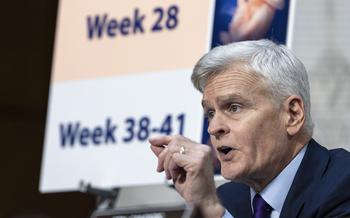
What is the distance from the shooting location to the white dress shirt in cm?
269

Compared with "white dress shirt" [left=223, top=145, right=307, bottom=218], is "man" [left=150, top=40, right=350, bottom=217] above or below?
above

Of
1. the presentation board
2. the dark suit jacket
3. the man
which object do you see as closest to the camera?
the dark suit jacket

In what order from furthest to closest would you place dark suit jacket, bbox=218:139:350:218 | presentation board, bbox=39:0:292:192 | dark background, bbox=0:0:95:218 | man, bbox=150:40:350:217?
dark background, bbox=0:0:95:218 → presentation board, bbox=39:0:292:192 → man, bbox=150:40:350:217 → dark suit jacket, bbox=218:139:350:218

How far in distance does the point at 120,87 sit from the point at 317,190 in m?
1.70

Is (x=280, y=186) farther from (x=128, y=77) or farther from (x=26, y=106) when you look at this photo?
(x=26, y=106)

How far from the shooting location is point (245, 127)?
2.68 metres

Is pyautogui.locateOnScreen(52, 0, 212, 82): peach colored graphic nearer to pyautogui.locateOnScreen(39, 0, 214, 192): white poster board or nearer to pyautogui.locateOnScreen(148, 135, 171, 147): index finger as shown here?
pyautogui.locateOnScreen(39, 0, 214, 192): white poster board

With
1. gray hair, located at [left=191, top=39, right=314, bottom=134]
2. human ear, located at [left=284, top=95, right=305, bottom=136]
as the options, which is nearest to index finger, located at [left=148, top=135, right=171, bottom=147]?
gray hair, located at [left=191, top=39, right=314, bottom=134]

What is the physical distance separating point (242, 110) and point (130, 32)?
62.0 inches

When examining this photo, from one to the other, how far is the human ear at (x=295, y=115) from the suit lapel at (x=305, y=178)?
0.07m

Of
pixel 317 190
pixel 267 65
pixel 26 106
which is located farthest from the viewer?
pixel 26 106

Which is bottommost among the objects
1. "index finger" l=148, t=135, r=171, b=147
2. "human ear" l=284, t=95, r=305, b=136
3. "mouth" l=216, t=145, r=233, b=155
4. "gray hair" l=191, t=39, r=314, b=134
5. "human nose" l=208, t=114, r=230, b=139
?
"mouth" l=216, t=145, r=233, b=155

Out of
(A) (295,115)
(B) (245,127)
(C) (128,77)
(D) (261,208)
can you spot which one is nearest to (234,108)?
(B) (245,127)

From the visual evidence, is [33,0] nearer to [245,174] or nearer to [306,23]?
[306,23]
